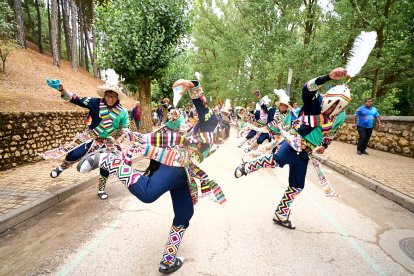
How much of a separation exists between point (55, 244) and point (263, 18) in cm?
2034

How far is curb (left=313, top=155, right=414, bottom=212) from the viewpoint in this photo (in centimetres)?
514

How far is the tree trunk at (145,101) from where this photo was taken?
38.0 feet

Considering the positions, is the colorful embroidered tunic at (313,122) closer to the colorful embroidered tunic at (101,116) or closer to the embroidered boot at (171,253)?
the embroidered boot at (171,253)

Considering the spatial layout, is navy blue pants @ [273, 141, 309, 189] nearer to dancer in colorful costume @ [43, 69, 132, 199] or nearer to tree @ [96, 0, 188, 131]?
dancer in colorful costume @ [43, 69, 132, 199]

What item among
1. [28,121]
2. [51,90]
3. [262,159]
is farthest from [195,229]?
[51,90]

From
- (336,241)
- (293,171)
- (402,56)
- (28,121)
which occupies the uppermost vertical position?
(402,56)

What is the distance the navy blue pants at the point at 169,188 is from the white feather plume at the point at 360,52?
7.43 feet

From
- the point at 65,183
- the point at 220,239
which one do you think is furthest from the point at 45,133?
the point at 220,239

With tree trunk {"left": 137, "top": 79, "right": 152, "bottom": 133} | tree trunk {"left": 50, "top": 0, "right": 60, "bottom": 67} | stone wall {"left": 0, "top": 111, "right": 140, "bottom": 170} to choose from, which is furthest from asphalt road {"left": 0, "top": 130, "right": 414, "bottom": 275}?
tree trunk {"left": 50, "top": 0, "right": 60, "bottom": 67}

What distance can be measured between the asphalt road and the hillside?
26.9 feet

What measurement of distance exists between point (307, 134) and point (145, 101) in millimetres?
9636

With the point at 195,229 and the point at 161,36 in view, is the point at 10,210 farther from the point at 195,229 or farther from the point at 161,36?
the point at 161,36

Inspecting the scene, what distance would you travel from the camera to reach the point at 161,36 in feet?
32.7

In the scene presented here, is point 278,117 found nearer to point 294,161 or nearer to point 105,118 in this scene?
point 294,161
